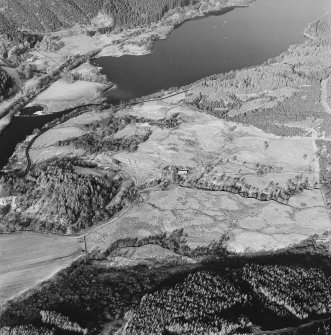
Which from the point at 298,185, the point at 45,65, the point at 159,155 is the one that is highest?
the point at 45,65

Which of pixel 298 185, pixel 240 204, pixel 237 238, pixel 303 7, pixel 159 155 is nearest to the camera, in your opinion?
pixel 237 238

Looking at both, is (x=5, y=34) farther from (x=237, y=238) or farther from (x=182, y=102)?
(x=237, y=238)

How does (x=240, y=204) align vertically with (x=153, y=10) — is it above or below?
below

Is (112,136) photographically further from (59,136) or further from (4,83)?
(4,83)

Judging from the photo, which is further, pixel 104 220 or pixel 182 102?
pixel 182 102

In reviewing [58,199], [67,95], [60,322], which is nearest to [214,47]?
[67,95]

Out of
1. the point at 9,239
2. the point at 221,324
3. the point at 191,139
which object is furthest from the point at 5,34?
the point at 221,324

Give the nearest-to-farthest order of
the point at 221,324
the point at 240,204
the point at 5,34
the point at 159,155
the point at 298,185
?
the point at 221,324
the point at 240,204
the point at 298,185
the point at 159,155
the point at 5,34

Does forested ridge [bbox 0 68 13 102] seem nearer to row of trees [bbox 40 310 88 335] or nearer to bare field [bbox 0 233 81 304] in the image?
bare field [bbox 0 233 81 304]
